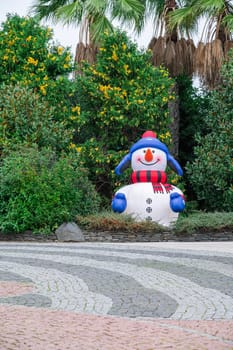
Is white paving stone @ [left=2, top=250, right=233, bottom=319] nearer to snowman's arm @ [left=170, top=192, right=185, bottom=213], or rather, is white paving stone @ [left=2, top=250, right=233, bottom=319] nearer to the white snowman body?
the white snowman body

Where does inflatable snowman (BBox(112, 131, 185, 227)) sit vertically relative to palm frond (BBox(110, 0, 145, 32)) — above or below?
below

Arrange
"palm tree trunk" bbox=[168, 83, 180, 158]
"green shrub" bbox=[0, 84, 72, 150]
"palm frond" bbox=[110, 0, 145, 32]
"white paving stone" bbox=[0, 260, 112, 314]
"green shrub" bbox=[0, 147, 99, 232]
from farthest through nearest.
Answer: "palm tree trunk" bbox=[168, 83, 180, 158] → "palm frond" bbox=[110, 0, 145, 32] → "green shrub" bbox=[0, 84, 72, 150] → "green shrub" bbox=[0, 147, 99, 232] → "white paving stone" bbox=[0, 260, 112, 314]

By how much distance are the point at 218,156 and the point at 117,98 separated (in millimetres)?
3316

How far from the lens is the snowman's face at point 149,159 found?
15.9 metres

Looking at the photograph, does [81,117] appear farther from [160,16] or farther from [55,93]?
[160,16]

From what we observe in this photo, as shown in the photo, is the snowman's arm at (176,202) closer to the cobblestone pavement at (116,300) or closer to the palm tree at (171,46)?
the cobblestone pavement at (116,300)

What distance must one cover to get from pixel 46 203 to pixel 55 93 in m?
5.04

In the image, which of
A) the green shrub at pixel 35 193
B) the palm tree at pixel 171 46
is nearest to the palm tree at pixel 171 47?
the palm tree at pixel 171 46

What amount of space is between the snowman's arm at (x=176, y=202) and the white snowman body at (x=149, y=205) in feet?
0.33

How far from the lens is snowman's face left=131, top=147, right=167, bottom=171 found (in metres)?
15.9

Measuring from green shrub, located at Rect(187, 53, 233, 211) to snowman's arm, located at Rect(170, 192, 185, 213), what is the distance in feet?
9.48

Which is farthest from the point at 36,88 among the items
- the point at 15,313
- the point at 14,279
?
the point at 15,313

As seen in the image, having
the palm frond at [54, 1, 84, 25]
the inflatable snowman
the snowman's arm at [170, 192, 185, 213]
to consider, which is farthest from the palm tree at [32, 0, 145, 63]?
the snowman's arm at [170, 192, 185, 213]

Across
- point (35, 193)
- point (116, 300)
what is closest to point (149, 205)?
point (35, 193)
